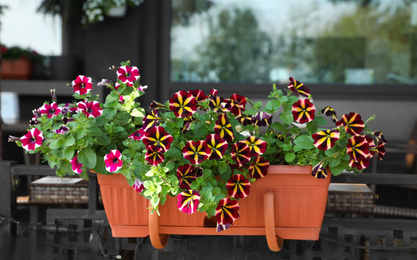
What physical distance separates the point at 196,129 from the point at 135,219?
8.5 inches

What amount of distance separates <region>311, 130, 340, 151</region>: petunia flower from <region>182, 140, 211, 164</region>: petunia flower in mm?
185

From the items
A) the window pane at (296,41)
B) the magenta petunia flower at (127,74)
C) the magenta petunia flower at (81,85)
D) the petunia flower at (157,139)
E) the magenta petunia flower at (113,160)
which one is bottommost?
the magenta petunia flower at (113,160)

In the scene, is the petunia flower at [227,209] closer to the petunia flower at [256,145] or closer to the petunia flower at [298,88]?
the petunia flower at [256,145]

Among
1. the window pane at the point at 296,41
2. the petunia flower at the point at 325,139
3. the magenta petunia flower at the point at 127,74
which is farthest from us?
the window pane at the point at 296,41

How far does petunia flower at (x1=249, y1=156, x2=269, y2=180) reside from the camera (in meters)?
0.82

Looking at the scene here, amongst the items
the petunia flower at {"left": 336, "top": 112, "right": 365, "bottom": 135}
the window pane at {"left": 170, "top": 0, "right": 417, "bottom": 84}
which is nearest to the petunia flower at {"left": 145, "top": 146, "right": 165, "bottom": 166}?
the petunia flower at {"left": 336, "top": 112, "right": 365, "bottom": 135}

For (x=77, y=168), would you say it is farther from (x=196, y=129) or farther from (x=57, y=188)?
(x=57, y=188)

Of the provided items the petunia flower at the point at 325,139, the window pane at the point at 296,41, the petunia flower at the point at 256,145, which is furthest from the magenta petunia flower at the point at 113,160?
the window pane at the point at 296,41

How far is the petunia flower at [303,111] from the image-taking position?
0.81 meters

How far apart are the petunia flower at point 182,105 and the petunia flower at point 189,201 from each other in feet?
0.45

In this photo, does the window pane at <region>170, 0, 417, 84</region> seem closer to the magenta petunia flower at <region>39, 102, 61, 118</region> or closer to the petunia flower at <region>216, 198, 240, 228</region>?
the magenta petunia flower at <region>39, 102, 61, 118</region>

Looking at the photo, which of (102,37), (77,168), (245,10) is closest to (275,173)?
(77,168)

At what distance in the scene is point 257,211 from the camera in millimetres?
A: 872

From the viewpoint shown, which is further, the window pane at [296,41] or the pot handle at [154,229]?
the window pane at [296,41]
